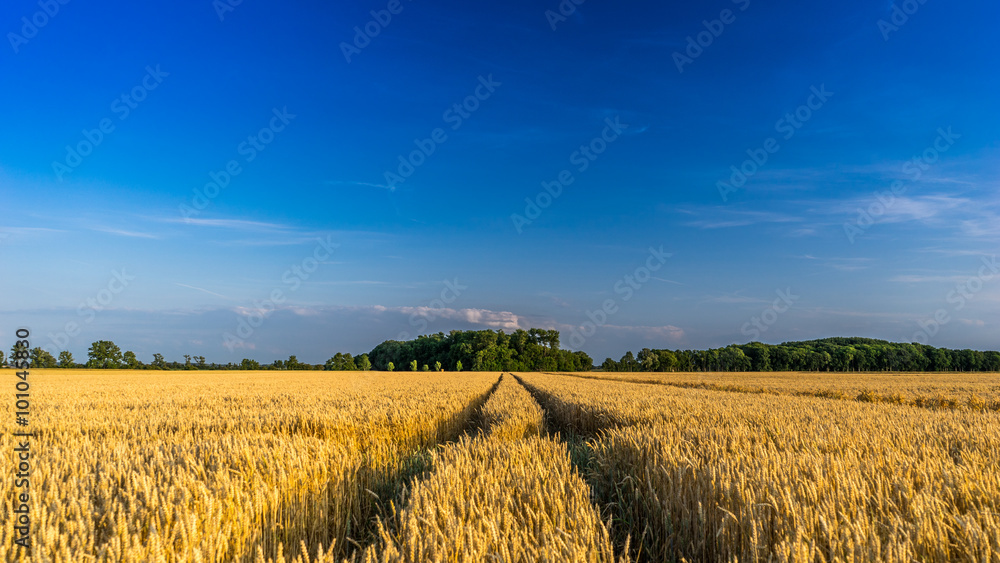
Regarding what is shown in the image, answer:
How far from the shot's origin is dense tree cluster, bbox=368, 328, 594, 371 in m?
108

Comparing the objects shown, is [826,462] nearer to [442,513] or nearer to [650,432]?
[650,432]

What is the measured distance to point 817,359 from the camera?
126 metres

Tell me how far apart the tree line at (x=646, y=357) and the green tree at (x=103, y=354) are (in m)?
21.4

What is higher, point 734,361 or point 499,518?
point 499,518

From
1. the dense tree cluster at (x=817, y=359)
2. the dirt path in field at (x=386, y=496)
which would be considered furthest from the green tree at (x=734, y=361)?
the dirt path in field at (x=386, y=496)

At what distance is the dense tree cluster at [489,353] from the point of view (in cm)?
10806

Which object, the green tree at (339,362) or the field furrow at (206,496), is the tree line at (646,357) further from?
the field furrow at (206,496)

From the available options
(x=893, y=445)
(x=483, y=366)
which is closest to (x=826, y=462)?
(x=893, y=445)

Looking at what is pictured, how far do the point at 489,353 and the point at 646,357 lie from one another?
47633 millimetres

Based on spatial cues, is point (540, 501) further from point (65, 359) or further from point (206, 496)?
point (65, 359)

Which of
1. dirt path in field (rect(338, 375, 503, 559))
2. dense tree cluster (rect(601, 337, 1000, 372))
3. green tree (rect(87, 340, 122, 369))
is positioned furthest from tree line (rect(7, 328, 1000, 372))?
dirt path in field (rect(338, 375, 503, 559))

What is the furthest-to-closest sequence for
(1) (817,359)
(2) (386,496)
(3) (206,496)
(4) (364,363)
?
(4) (364,363) → (1) (817,359) → (2) (386,496) → (3) (206,496)

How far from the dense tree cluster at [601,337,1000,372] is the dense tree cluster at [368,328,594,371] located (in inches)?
803

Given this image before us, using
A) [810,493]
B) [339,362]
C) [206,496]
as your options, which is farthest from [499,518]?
[339,362]
